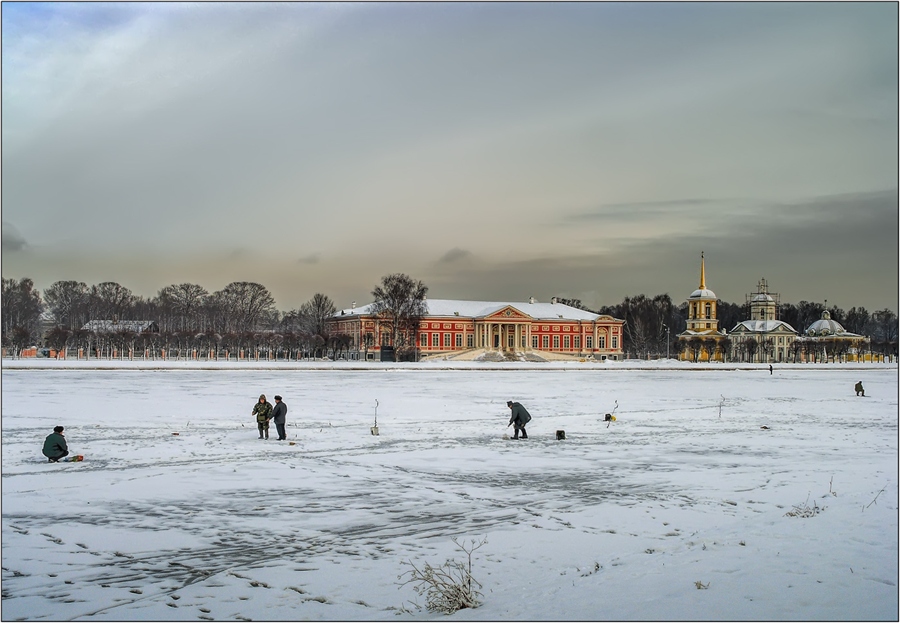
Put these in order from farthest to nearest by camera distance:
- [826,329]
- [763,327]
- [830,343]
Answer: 1. [826,329]
2. [763,327]
3. [830,343]

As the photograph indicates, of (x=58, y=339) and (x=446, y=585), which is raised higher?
(x=58, y=339)

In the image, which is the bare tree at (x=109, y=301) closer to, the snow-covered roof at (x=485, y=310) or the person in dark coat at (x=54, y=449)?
the snow-covered roof at (x=485, y=310)

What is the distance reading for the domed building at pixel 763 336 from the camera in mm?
134500

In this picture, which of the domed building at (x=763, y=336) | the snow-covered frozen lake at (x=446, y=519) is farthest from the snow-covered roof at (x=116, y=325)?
the snow-covered frozen lake at (x=446, y=519)

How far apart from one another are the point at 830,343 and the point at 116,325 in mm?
109102

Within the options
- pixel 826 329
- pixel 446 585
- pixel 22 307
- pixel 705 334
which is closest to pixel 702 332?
pixel 705 334

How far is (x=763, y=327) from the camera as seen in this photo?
14150cm

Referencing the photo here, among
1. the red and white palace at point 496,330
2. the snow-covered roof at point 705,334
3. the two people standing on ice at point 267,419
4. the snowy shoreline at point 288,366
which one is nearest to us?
the two people standing on ice at point 267,419

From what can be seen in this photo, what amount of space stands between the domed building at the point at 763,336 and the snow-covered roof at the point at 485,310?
28058 millimetres

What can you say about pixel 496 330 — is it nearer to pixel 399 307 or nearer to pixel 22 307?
pixel 399 307

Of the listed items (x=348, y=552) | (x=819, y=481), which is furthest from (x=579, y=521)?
(x=819, y=481)

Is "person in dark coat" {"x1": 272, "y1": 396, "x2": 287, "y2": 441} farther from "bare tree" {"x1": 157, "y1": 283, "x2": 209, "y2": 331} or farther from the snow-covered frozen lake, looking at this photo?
"bare tree" {"x1": 157, "y1": 283, "x2": 209, "y2": 331}

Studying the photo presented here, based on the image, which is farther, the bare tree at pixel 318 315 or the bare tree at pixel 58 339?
the bare tree at pixel 318 315

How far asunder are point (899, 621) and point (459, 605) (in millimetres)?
4356
